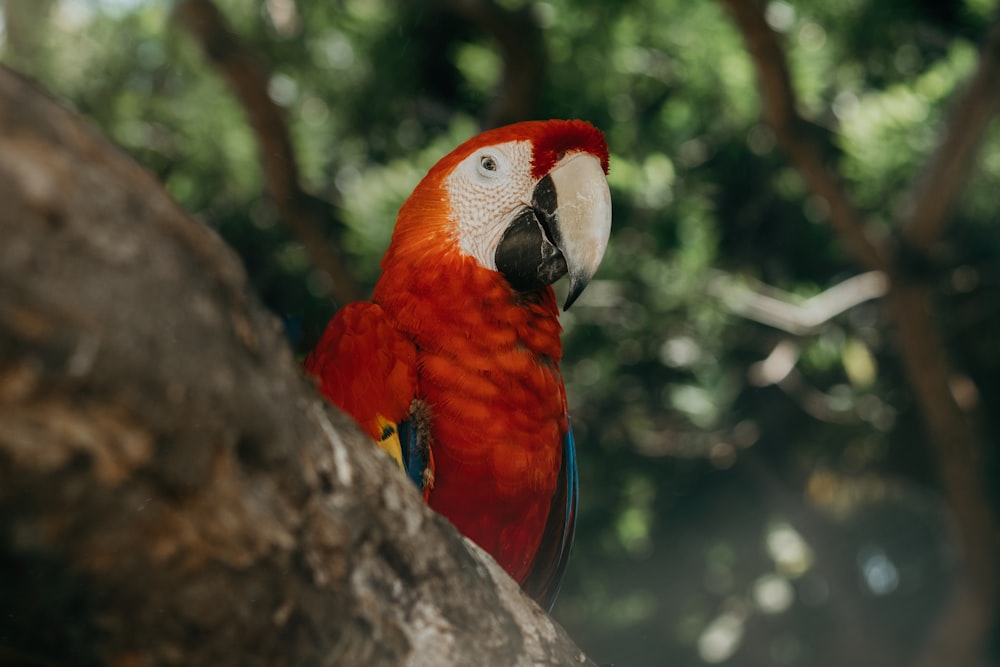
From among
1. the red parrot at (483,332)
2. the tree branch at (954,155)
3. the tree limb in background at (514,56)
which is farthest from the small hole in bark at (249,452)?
the tree branch at (954,155)

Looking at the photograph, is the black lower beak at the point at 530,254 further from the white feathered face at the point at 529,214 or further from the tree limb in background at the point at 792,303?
the tree limb in background at the point at 792,303

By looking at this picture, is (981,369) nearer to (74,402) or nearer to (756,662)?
(756,662)

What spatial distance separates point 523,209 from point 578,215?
8cm

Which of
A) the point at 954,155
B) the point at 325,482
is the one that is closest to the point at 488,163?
the point at 325,482

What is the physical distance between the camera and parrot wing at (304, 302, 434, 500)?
3.51 feet

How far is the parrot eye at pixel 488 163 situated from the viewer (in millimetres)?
1228

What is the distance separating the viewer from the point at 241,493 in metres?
0.48

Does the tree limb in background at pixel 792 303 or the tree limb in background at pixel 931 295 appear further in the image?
the tree limb in background at pixel 792 303

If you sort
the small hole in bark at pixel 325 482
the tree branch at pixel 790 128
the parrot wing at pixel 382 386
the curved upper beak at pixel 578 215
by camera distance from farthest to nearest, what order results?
1. the tree branch at pixel 790 128
2. the curved upper beak at pixel 578 215
3. the parrot wing at pixel 382 386
4. the small hole in bark at pixel 325 482

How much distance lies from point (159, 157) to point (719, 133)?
202cm

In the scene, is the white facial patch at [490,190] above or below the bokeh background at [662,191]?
above

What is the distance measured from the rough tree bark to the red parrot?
523 millimetres

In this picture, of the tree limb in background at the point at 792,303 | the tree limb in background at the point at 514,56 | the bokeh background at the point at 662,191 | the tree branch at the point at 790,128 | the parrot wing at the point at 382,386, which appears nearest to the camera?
the parrot wing at the point at 382,386

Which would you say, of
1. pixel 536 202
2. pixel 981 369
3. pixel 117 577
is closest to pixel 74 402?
pixel 117 577
